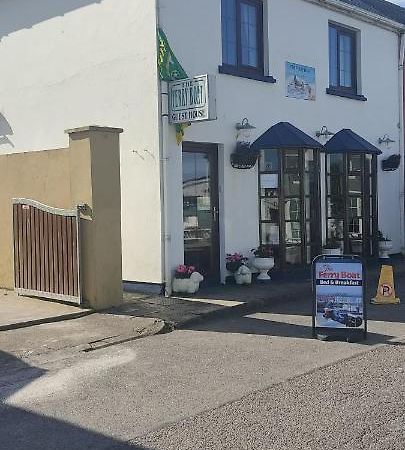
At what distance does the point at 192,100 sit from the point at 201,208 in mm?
2158

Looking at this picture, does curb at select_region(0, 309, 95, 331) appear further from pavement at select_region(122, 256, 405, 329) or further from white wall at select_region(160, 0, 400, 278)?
white wall at select_region(160, 0, 400, 278)

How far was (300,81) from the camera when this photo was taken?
41.9ft

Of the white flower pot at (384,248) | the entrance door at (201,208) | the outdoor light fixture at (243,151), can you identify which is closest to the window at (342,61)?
the outdoor light fixture at (243,151)

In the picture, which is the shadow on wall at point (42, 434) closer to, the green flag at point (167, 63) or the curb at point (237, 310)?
the curb at point (237, 310)

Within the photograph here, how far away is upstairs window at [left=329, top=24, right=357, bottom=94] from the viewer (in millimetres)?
13867

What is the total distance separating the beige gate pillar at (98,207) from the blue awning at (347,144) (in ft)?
18.1

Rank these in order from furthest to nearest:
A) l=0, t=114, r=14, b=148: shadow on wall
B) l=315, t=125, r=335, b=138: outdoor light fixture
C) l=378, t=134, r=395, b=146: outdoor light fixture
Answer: l=378, t=134, r=395, b=146: outdoor light fixture → l=315, t=125, r=335, b=138: outdoor light fixture → l=0, t=114, r=14, b=148: shadow on wall

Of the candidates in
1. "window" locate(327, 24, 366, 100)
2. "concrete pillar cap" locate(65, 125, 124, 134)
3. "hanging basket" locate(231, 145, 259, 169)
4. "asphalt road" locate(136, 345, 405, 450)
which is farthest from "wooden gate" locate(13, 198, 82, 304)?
"window" locate(327, 24, 366, 100)

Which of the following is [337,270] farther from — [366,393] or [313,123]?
[313,123]

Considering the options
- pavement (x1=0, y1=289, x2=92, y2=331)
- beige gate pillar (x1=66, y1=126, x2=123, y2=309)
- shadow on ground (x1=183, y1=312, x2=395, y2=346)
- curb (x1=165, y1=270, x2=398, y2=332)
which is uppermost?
beige gate pillar (x1=66, y1=126, x2=123, y2=309)

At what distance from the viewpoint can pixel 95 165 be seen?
9.15 meters

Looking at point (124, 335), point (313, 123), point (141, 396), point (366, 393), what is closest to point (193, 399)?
point (141, 396)

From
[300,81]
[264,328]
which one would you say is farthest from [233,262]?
[300,81]

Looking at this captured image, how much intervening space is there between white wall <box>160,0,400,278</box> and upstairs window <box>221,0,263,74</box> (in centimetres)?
23
